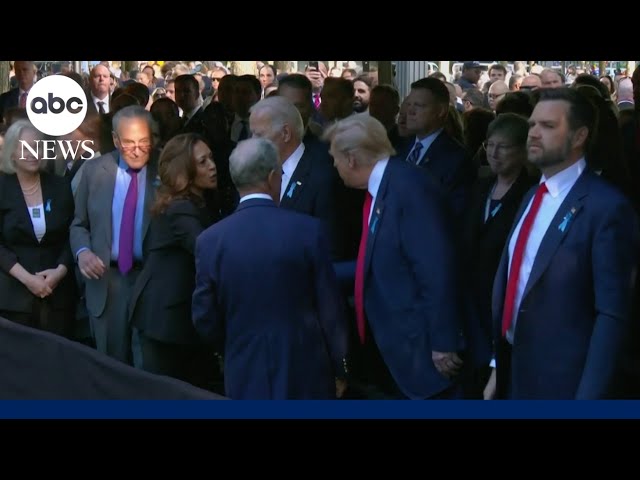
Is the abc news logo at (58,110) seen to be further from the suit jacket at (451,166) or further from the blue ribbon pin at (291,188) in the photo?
the suit jacket at (451,166)

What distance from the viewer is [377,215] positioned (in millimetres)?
5758

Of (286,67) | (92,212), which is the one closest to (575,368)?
(286,67)

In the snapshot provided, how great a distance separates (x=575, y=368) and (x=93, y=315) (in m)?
2.21

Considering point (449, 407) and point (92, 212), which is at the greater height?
point (92, 212)

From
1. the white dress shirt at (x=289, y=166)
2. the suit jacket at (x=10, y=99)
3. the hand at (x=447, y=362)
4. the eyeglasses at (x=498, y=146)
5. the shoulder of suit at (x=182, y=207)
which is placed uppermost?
the suit jacket at (x=10, y=99)

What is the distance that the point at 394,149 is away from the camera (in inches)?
234

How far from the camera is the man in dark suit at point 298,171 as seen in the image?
19.7 ft

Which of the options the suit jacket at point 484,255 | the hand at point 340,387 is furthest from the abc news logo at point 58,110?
the suit jacket at point 484,255

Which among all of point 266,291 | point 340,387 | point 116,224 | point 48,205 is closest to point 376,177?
point 266,291

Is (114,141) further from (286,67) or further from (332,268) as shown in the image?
(332,268)

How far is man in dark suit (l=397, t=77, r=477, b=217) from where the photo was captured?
6.02 metres

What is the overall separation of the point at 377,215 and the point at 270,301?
618 mm

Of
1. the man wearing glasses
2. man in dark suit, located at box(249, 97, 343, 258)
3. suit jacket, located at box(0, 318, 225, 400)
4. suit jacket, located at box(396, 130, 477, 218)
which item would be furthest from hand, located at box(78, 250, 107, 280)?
suit jacket, located at box(396, 130, 477, 218)

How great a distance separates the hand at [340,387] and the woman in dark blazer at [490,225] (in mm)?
549
